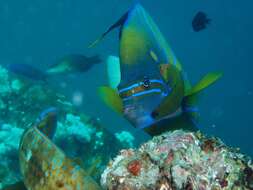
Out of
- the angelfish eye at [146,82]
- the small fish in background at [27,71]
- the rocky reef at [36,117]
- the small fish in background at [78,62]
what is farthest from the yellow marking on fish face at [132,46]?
the small fish in background at [27,71]

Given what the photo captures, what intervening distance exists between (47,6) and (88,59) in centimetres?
6312

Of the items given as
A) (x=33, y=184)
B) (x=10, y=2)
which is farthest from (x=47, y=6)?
(x=33, y=184)

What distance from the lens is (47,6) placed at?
66375mm

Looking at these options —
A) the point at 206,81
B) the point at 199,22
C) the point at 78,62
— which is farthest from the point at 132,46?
the point at 199,22

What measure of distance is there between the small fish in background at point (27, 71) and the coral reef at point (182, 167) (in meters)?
5.47

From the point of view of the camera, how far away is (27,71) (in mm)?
7227

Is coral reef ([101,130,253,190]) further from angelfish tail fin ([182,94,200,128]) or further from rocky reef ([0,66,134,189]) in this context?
rocky reef ([0,66,134,189])

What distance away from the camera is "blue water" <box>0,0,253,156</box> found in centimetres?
4706

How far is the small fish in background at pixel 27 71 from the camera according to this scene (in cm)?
721

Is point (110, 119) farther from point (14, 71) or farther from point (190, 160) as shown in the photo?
point (190, 160)

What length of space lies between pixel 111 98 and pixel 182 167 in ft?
2.33

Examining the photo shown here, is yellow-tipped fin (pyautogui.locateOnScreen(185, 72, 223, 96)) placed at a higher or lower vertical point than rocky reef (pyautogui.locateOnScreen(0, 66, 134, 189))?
lower

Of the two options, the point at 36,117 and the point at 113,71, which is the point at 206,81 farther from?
the point at 36,117

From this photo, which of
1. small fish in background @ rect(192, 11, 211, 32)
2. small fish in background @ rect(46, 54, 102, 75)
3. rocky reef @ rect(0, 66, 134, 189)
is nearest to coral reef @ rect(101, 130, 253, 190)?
rocky reef @ rect(0, 66, 134, 189)
